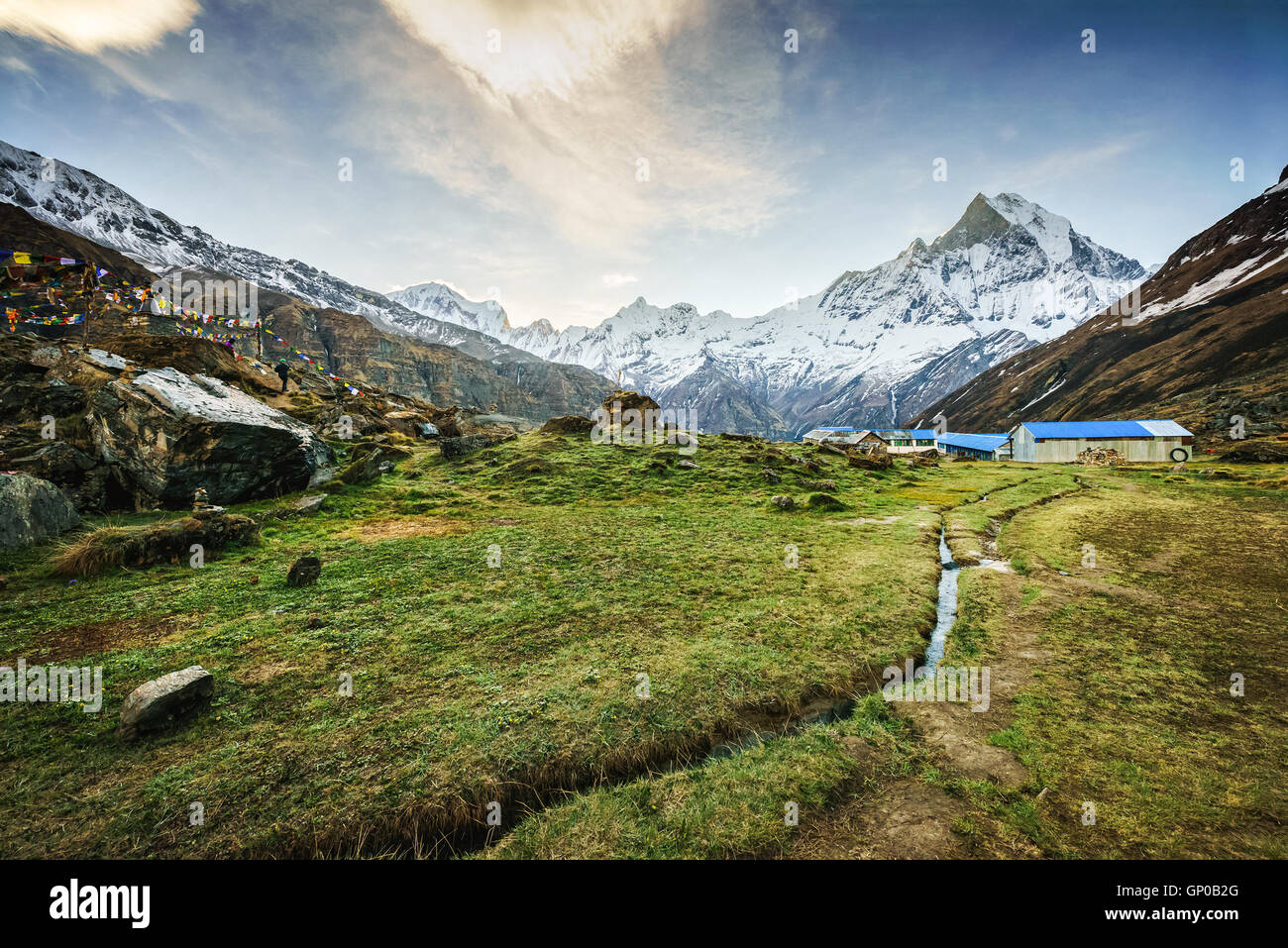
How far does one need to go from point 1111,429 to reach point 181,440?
132 meters

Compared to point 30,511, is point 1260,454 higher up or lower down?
higher up

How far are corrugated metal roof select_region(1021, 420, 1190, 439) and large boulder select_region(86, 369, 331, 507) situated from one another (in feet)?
403

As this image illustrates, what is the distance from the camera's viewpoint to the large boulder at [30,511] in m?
13.2

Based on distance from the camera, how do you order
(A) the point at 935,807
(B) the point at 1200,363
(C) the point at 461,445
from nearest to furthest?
(A) the point at 935,807, (C) the point at 461,445, (B) the point at 1200,363

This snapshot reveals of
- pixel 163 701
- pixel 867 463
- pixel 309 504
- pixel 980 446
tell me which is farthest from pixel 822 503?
pixel 980 446

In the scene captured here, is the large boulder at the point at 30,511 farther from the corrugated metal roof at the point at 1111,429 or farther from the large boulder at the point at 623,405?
the corrugated metal roof at the point at 1111,429

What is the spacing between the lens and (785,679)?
1112 centimetres

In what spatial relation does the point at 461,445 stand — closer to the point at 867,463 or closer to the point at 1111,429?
the point at 867,463

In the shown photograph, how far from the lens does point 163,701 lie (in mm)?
7965

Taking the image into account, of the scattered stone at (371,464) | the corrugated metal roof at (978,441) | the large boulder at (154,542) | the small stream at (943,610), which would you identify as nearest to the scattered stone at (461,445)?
the scattered stone at (371,464)

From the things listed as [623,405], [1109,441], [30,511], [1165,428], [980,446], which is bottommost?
[30,511]
